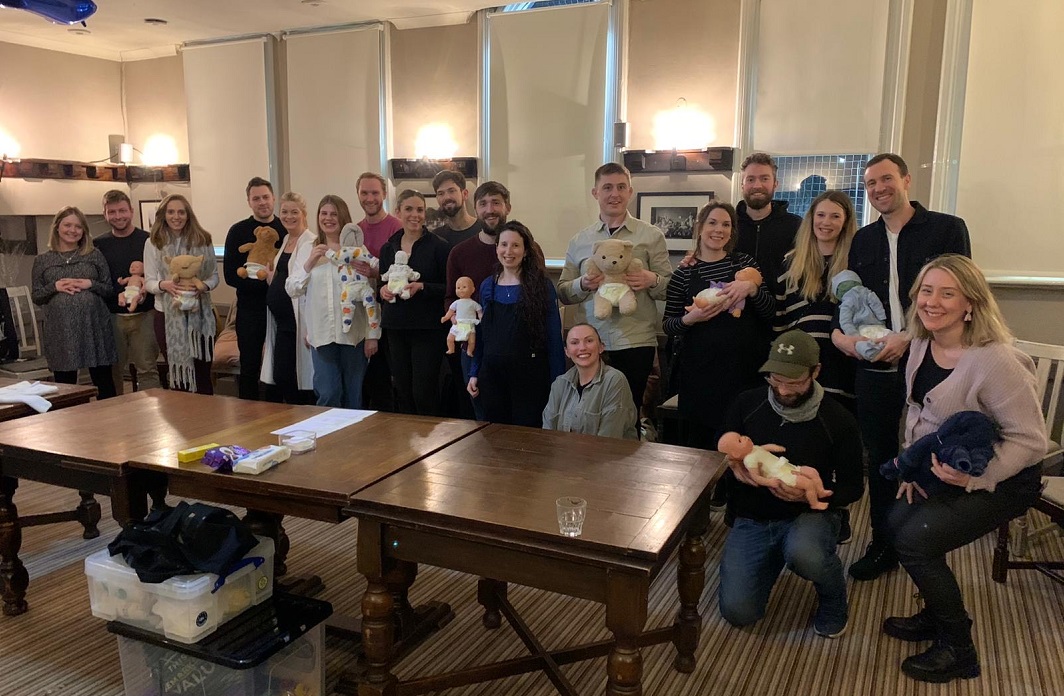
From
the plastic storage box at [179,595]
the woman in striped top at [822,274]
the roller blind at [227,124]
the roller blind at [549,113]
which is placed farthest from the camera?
the roller blind at [227,124]

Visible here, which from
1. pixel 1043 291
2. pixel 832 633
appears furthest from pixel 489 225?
pixel 1043 291

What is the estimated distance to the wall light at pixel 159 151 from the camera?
270 inches

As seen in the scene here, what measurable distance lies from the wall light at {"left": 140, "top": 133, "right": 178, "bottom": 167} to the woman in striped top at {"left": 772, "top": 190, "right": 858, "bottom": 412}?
586 cm

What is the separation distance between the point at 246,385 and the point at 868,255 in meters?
3.66

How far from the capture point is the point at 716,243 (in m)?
3.25

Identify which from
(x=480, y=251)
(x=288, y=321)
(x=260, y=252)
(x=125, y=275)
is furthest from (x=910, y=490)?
(x=125, y=275)

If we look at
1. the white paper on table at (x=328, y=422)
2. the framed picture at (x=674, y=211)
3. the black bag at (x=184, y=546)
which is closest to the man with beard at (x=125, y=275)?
the white paper on table at (x=328, y=422)

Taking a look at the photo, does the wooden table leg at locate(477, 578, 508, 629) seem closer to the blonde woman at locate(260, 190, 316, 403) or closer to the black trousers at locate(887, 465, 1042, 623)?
the black trousers at locate(887, 465, 1042, 623)

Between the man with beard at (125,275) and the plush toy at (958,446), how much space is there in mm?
4469

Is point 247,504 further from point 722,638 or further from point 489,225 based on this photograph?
point 489,225

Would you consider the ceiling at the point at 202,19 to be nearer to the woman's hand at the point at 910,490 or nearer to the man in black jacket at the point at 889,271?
the man in black jacket at the point at 889,271

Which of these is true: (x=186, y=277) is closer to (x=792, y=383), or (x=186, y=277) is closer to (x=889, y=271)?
(x=792, y=383)

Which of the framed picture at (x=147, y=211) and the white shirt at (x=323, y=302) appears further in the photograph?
the framed picture at (x=147, y=211)

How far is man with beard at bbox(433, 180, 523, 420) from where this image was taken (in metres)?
3.69
